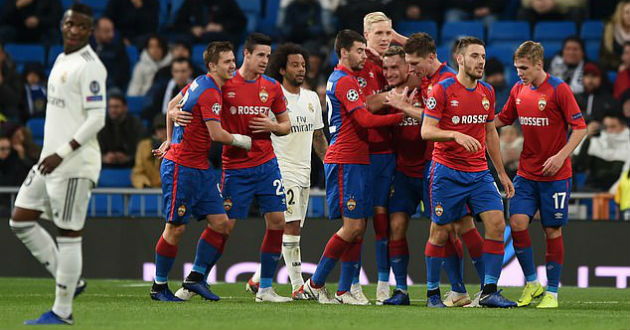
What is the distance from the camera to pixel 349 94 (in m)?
10.7

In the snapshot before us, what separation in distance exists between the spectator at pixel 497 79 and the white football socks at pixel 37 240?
9.22 metres

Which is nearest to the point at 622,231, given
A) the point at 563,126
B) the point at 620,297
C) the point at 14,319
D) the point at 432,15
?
the point at 620,297

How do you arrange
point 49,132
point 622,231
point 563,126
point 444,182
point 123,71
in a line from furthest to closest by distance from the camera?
point 123,71, point 622,231, point 563,126, point 444,182, point 49,132

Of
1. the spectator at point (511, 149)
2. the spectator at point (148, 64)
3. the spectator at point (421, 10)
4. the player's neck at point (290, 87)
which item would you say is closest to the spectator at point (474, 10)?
the spectator at point (421, 10)

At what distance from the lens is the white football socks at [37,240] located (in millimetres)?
8633

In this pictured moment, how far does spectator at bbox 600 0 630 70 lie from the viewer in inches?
718

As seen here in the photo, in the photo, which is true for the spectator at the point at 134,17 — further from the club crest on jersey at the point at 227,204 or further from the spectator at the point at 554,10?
the club crest on jersey at the point at 227,204

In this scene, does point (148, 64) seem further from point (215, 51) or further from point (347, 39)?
point (347, 39)

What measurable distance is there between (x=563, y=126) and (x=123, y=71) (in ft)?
32.1

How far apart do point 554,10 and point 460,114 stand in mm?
9496

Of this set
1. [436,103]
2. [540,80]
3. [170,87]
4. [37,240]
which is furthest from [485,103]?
[170,87]

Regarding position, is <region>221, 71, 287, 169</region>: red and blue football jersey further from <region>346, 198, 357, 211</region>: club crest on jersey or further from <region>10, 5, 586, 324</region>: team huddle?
<region>346, 198, 357, 211</region>: club crest on jersey

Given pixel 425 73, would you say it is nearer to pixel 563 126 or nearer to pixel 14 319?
pixel 563 126

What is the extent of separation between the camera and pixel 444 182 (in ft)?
33.8
